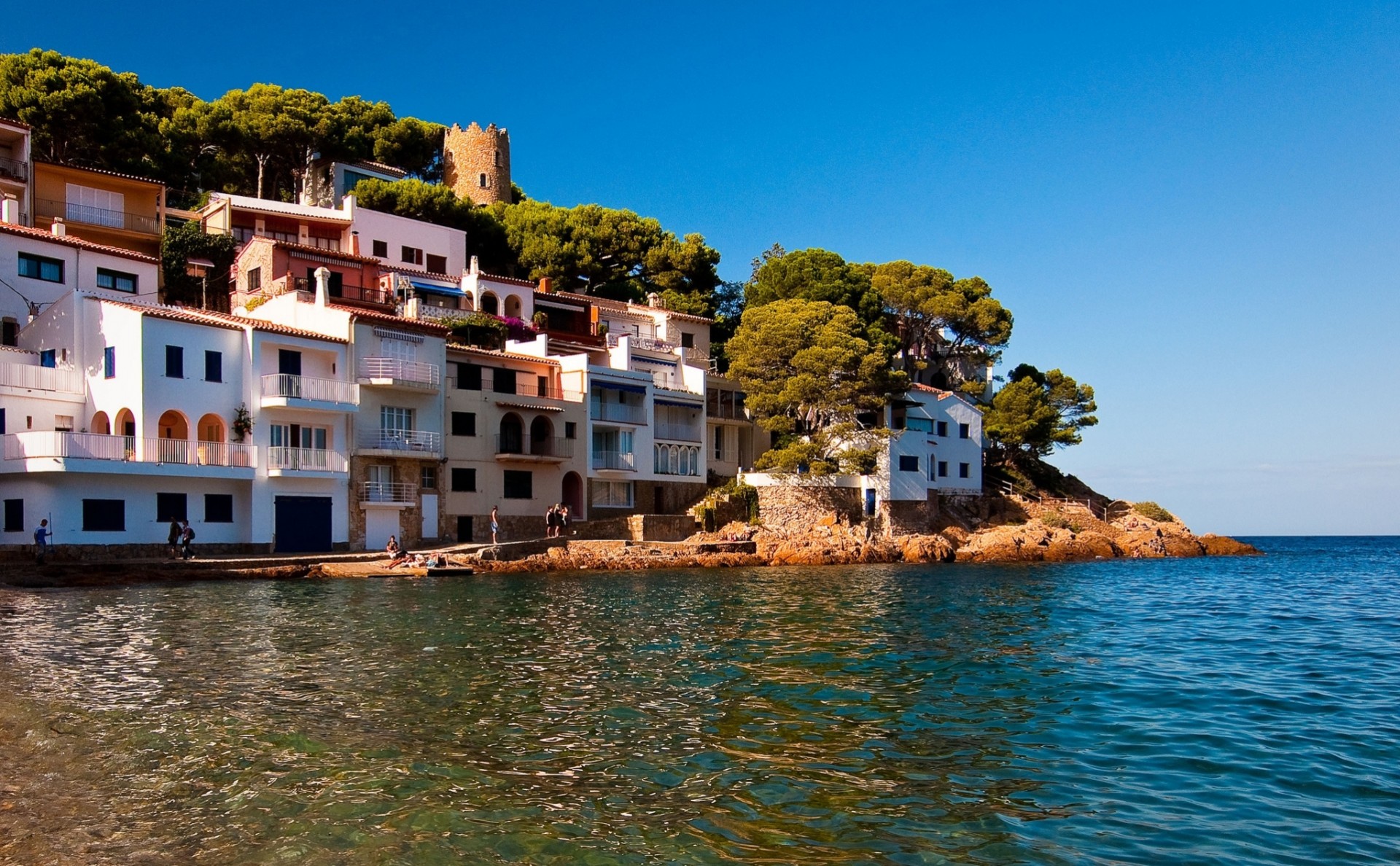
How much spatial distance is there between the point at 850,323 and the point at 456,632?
4154 cm

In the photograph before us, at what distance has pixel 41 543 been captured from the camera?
34281 millimetres

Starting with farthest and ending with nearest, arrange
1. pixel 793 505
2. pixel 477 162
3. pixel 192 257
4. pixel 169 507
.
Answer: pixel 477 162, pixel 793 505, pixel 192 257, pixel 169 507

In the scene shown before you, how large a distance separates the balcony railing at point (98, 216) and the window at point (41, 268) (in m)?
11.1

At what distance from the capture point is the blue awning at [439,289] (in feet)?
194

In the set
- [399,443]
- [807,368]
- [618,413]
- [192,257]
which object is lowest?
[399,443]

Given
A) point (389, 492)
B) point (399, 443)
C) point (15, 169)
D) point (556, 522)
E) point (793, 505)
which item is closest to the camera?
point (389, 492)

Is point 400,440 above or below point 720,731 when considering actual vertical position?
above

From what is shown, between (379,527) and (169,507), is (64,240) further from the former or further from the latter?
(379,527)

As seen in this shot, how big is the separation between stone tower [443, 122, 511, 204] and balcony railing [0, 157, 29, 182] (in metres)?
37.9

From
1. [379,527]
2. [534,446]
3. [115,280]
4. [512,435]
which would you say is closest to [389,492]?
[379,527]

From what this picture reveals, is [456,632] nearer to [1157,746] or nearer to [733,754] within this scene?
[733,754]

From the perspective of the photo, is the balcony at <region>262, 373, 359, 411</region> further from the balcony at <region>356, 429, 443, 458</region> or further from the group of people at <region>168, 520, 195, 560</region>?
the group of people at <region>168, 520, 195, 560</region>

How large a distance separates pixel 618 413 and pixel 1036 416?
33.9 m

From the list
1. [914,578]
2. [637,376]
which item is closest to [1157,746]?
[914,578]
